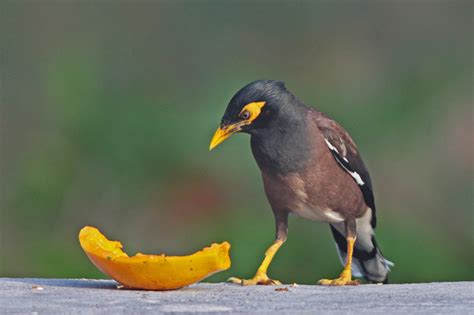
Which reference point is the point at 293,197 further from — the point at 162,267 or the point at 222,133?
the point at 162,267

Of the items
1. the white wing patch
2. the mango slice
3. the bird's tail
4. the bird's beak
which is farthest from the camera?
the bird's tail

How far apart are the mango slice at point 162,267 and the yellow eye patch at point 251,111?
66 centimetres

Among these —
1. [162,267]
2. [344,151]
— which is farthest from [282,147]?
[162,267]

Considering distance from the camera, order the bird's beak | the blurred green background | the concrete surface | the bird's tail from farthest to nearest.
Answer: the blurred green background
the bird's tail
the bird's beak
the concrete surface

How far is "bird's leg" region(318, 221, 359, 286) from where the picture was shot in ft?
20.1

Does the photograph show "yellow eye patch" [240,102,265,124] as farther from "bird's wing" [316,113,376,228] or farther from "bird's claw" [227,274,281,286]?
"bird's claw" [227,274,281,286]

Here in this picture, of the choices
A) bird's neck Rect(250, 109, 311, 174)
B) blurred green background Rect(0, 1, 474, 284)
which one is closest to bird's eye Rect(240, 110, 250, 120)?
bird's neck Rect(250, 109, 311, 174)

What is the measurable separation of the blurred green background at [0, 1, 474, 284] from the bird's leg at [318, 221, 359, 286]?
1.74 m

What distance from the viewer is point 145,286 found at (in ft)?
18.1

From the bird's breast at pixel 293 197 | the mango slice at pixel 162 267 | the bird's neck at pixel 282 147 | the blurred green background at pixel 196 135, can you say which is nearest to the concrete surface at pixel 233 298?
the mango slice at pixel 162 267

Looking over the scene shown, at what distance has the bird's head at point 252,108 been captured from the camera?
19.6ft

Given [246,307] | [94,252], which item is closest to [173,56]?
[94,252]

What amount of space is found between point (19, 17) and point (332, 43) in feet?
8.29

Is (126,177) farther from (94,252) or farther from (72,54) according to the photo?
(94,252)
